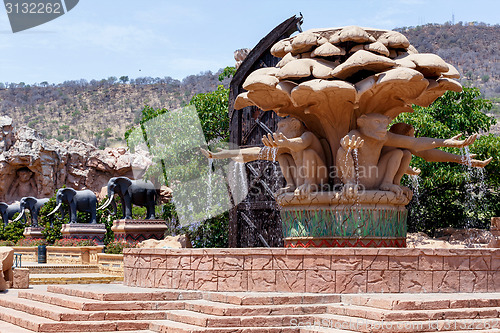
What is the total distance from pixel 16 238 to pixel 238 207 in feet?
56.1

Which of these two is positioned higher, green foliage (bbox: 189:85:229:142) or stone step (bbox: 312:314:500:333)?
green foliage (bbox: 189:85:229:142)

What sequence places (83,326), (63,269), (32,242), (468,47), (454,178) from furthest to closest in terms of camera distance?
1. (468,47)
2. (32,242)
3. (63,269)
4. (454,178)
5. (83,326)

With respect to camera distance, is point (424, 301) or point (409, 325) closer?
point (409, 325)

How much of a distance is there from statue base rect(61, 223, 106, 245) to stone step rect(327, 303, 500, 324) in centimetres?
1834

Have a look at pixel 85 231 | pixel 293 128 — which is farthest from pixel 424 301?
pixel 85 231

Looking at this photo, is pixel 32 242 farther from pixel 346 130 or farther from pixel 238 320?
pixel 238 320

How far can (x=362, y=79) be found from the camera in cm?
1054

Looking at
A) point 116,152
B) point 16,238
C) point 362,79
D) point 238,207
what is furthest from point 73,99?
point 362,79

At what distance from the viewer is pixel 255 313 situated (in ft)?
24.8

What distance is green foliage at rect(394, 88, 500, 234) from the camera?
18500 mm

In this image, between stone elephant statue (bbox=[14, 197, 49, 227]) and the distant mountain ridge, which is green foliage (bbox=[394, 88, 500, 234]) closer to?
stone elephant statue (bbox=[14, 197, 49, 227])

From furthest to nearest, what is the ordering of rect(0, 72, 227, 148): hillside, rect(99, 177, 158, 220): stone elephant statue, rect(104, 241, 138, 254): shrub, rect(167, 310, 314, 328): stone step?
rect(0, 72, 227, 148): hillside, rect(99, 177, 158, 220): stone elephant statue, rect(104, 241, 138, 254): shrub, rect(167, 310, 314, 328): stone step

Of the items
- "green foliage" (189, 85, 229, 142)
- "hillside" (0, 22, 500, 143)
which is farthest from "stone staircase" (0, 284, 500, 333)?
"hillside" (0, 22, 500, 143)

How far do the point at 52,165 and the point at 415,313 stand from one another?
3769 cm
